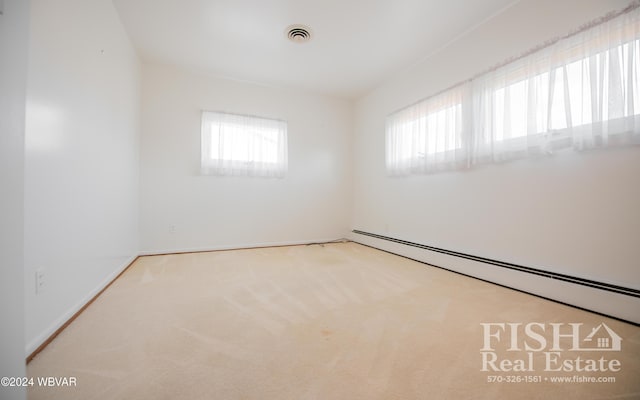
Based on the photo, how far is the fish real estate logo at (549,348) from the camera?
1099 millimetres

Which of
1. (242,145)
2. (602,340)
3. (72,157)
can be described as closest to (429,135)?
(602,340)

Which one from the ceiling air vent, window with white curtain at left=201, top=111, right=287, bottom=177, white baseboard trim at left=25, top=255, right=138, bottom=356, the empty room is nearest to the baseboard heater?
the empty room

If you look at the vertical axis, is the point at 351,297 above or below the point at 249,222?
below

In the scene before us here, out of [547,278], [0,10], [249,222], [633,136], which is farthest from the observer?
[249,222]

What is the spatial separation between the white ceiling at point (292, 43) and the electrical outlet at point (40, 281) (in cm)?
244

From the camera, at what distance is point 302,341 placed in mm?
1276

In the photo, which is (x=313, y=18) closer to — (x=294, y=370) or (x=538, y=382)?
(x=294, y=370)

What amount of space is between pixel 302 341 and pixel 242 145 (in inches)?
122

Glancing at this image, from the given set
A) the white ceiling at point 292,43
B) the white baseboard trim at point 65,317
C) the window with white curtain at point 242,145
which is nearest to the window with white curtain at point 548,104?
the white ceiling at point 292,43

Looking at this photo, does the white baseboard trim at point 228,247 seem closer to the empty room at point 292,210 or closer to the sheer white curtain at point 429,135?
the empty room at point 292,210

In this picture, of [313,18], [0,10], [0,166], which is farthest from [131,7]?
[0,166]

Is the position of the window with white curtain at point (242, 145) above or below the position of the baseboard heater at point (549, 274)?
above

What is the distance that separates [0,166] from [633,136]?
308 cm

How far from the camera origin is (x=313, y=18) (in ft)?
7.93
